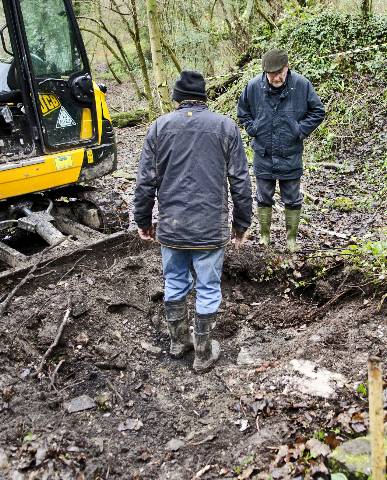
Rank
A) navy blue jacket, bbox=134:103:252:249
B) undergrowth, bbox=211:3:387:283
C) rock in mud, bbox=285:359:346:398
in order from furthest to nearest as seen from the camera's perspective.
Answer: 1. undergrowth, bbox=211:3:387:283
2. navy blue jacket, bbox=134:103:252:249
3. rock in mud, bbox=285:359:346:398

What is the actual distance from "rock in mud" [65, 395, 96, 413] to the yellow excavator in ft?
7.25

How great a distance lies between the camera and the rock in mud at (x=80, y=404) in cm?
344

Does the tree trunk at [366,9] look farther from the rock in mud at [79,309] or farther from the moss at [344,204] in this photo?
the rock in mud at [79,309]

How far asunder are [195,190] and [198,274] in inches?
26.3

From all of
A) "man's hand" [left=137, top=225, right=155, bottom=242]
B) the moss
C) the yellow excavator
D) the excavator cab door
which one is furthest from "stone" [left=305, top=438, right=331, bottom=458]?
the moss

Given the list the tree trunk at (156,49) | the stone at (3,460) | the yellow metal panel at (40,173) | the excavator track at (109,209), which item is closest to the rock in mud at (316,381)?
the stone at (3,460)

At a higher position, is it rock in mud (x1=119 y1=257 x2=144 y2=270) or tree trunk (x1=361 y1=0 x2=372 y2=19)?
tree trunk (x1=361 y1=0 x2=372 y2=19)

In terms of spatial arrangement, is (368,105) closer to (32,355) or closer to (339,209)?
(339,209)

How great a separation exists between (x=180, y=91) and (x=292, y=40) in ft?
29.4

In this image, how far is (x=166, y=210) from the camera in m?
3.73

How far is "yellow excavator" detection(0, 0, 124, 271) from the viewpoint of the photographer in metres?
5.57

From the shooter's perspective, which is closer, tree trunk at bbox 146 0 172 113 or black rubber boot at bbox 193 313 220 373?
black rubber boot at bbox 193 313 220 373

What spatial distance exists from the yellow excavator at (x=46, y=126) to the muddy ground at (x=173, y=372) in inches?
34.7

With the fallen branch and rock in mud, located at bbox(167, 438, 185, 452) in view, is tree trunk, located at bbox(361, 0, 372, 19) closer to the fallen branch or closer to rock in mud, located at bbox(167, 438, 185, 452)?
the fallen branch
